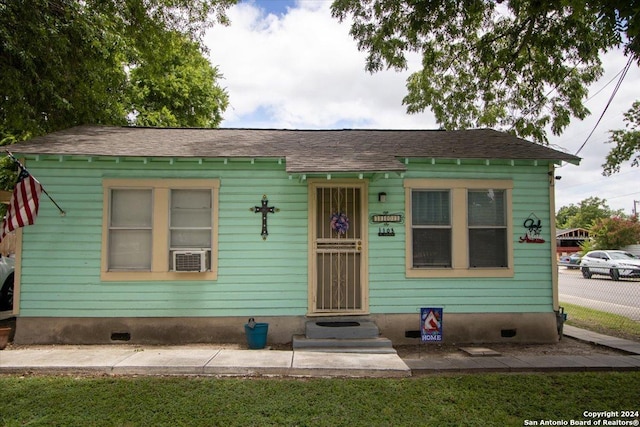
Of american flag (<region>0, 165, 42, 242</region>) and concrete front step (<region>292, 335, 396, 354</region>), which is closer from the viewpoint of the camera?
american flag (<region>0, 165, 42, 242</region>)

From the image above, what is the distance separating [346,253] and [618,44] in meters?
4.91

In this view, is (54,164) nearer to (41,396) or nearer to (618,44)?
(41,396)

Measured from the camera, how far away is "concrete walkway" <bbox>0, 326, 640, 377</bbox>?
219 inches

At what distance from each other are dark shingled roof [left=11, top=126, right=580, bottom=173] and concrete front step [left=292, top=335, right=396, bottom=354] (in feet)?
8.66

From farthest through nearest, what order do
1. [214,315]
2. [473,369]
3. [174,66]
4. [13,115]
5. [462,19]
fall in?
[174,66] < [462,19] < [13,115] < [214,315] < [473,369]

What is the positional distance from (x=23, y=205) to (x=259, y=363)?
13.9ft

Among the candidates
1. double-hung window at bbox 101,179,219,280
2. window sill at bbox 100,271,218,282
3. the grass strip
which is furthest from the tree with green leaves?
the grass strip

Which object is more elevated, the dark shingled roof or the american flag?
the dark shingled roof

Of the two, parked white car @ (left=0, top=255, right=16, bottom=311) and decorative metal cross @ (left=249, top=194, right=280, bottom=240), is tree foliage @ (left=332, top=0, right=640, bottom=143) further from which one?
parked white car @ (left=0, top=255, right=16, bottom=311)

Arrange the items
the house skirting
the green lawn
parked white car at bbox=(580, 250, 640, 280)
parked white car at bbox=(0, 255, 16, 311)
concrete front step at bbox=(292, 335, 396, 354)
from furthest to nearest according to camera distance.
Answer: parked white car at bbox=(580, 250, 640, 280) < parked white car at bbox=(0, 255, 16, 311) < the house skirting < concrete front step at bbox=(292, 335, 396, 354) < the green lawn

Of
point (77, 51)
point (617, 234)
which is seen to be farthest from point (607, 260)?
point (77, 51)

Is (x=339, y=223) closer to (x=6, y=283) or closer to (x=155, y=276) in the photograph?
(x=155, y=276)

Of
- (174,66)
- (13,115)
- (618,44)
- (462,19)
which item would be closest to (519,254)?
(618,44)

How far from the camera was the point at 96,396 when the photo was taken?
185 inches
